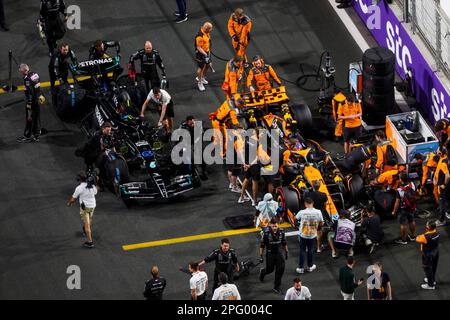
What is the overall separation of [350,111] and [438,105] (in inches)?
88.1

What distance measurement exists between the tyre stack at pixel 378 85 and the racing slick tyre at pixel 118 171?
20.1 ft

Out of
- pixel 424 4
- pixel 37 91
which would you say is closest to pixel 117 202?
pixel 37 91

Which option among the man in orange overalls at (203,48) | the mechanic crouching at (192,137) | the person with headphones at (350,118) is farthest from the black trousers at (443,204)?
the man in orange overalls at (203,48)

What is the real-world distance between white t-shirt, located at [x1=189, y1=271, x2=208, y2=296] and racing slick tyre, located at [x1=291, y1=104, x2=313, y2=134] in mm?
6777

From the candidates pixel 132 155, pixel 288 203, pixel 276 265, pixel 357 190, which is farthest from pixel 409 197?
pixel 132 155

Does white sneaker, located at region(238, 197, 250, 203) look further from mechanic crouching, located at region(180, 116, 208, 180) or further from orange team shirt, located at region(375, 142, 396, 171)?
orange team shirt, located at region(375, 142, 396, 171)

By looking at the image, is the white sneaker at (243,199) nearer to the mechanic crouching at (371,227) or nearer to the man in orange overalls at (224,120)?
the man in orange overalls at (224,120)

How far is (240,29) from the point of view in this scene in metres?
38.5

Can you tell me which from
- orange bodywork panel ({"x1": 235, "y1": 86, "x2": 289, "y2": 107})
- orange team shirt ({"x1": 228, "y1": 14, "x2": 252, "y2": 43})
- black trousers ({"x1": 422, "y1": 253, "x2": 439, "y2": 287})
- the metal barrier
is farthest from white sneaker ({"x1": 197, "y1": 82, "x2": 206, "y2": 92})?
black trousers ({"x1": 422, "y1": 253, "x2": 439, "y2": 287})

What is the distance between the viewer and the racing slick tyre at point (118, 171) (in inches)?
1352

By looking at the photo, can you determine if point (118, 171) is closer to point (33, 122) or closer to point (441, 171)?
point (33, 122)

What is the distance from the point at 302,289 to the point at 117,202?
257 inches

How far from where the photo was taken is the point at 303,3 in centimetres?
4150

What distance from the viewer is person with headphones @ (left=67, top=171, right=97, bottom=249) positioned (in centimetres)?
3244
